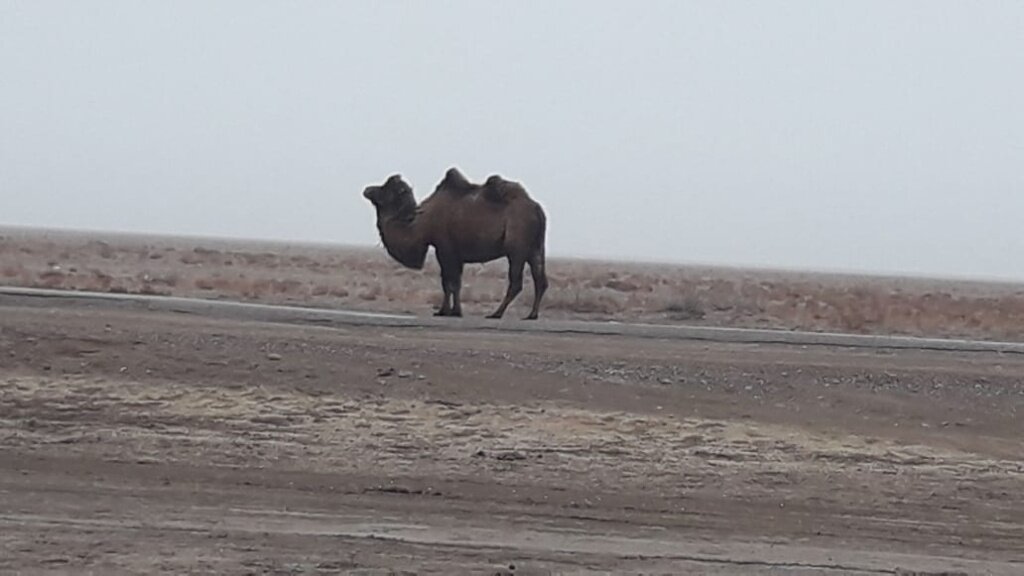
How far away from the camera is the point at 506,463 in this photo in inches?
499

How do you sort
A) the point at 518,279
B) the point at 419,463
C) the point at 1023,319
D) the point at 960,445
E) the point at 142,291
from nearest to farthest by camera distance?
the point at 419,463
the point at 960,445
the point at 518,279
the point at 142,291
the point at 1023,319

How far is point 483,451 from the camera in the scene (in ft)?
43.1

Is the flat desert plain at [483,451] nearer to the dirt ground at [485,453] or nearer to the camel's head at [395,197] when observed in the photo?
the dirt ground at [485,453]

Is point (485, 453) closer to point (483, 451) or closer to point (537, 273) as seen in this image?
point (483, 451)

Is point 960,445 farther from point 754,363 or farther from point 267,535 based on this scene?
point 267,535

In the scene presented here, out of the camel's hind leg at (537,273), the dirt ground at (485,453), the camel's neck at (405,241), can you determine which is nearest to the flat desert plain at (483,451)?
the dirt ground at (485,453)

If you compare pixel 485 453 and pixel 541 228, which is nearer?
pixel 485 453

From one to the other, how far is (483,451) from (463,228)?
38.1ft

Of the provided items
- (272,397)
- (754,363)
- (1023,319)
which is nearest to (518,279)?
(754,363)

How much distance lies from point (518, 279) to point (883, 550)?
578 inches

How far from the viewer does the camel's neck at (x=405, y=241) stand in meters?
24.8

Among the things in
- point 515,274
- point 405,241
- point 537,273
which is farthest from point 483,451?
point 405,241

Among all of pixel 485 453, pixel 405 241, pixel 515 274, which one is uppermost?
pixel 405 241

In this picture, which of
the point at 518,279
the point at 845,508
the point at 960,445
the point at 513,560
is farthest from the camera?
the point at 518,279
